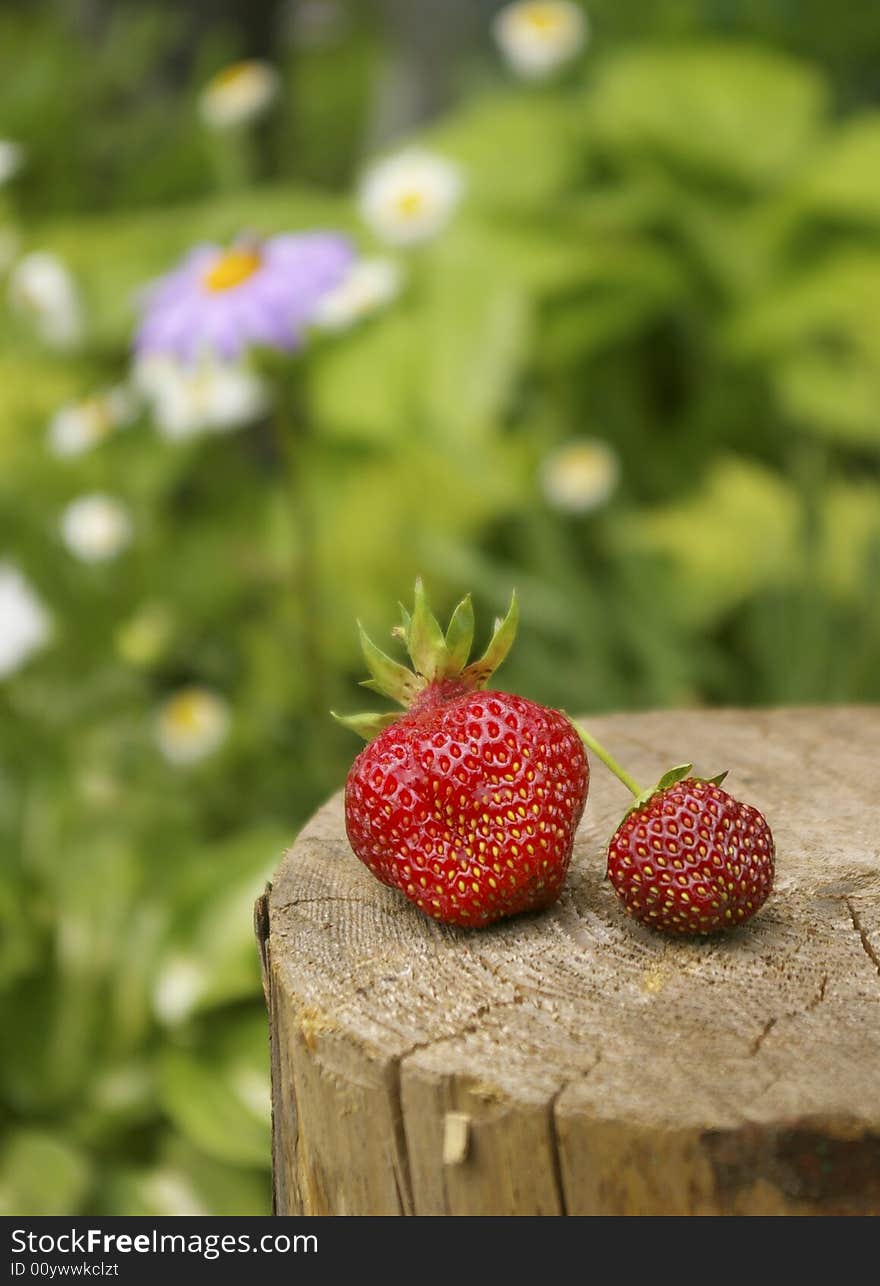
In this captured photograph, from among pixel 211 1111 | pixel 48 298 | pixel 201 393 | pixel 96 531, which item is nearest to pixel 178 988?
pixel 211 1111

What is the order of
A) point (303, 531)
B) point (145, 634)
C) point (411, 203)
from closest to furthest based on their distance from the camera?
point (303, 531) < point (145, 634) < point (411, 203)

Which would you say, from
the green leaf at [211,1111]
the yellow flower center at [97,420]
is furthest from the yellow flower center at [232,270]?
the green leaf at [211,1111]

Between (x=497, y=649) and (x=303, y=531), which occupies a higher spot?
(x=497, y=649)

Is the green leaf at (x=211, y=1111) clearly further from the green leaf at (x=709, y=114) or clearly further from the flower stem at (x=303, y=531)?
the green leaf at (x=709, y=114)

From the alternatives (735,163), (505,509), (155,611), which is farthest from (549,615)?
(735,163)

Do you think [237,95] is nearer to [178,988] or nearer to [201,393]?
[201,393]

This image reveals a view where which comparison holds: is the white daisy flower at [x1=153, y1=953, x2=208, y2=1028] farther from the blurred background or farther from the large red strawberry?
the large red strawberry
